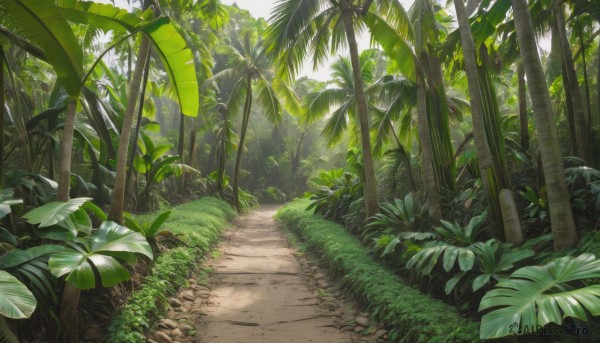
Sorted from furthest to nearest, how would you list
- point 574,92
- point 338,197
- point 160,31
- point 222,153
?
point 222,153
point 338,197
point 574,92
point 160,31

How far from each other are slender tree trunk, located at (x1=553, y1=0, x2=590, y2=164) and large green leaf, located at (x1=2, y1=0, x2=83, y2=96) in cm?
624

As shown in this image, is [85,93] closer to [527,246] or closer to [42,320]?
[42,320]

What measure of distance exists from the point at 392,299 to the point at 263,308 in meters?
1.62

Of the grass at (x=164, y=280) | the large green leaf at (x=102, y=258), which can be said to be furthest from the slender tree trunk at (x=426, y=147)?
the large green leaf at (x=102, y=258)

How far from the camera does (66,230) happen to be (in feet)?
11.5

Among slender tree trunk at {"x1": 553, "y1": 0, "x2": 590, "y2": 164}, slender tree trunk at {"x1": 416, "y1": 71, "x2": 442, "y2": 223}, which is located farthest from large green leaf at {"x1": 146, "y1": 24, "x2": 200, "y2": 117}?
slender tree trunk at {"x1": 553, "y1": 0, "x2": 590, "y2": 164}

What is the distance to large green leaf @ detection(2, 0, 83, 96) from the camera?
3.29 m

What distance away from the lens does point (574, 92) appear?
5.51m

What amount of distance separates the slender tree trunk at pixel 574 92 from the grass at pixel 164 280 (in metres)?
5.82

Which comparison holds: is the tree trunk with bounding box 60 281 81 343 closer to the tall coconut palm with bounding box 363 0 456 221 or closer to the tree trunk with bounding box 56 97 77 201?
the tree trunk with bounding box 56 97 77 201

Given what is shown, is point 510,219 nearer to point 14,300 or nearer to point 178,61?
point 178,61

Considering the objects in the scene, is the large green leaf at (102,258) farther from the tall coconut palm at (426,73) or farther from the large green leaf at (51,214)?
the tall coconut palm at (426,73)

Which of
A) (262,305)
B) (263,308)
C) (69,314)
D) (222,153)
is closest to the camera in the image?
(69,314)

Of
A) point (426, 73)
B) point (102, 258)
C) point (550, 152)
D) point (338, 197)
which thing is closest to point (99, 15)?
point (102, 258)
